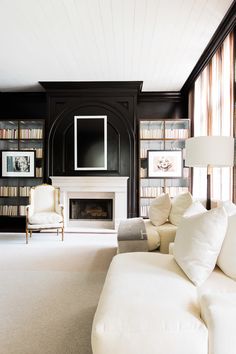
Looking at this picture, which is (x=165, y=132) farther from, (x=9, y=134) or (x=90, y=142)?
(x=9, y=134)

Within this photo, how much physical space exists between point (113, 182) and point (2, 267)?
8.62ft

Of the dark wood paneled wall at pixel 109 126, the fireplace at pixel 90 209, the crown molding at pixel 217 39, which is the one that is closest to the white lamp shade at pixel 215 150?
the crown molding at pixel 217 39

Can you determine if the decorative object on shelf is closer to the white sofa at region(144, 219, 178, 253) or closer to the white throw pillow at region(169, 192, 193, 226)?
the white throw pillow at region(169, 192, 193, 226)

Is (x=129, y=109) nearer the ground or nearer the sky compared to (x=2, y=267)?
nearer the sky

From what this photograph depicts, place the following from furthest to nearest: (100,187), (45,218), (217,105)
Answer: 1. (100,187)
2. (45,218)
3. (217,105)

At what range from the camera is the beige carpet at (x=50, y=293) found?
5.89 feet

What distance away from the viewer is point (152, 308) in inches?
49.8

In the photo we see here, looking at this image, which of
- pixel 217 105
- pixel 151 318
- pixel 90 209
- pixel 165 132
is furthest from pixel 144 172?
pixel 151 318

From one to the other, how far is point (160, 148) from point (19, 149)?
2910mm

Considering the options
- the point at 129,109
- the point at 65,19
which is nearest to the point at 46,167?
the point at 129,109

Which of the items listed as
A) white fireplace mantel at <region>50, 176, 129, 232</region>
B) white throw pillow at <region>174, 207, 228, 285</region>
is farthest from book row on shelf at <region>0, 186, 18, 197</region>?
white throw pillow at <region>174, 207, 228, 285</region>

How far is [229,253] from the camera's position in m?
1.64

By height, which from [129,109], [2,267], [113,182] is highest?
[129,109]

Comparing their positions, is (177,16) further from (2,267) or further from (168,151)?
(2,267)
